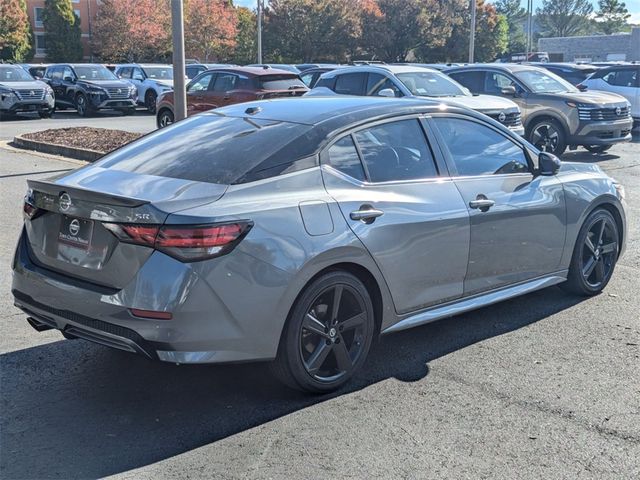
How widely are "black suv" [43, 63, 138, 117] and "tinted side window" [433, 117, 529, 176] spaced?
Answer: 843 inches

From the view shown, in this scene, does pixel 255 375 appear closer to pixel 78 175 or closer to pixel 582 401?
pixel 78 175

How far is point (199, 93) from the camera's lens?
16.8 m

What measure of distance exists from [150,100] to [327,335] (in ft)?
79.7

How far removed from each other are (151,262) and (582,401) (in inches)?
99.2

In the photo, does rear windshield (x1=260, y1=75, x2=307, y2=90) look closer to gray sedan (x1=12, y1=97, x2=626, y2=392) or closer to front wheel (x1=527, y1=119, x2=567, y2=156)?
front wheel (x1=527, y1=119, x2=567, y2=156)

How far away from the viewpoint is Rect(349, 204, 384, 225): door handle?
171 inches

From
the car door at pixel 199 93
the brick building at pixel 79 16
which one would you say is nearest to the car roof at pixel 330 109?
the car door at pixel 199 93

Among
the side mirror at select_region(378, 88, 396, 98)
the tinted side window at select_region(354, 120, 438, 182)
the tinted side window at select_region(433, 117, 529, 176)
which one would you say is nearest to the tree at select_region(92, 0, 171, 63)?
the side mirror at select_region(378, 88, 396, 98)

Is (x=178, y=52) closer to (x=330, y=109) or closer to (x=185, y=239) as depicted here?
(x=330, y=109)

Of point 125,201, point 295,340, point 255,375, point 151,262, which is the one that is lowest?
point 255,375

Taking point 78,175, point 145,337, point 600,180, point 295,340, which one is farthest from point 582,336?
point 78,175

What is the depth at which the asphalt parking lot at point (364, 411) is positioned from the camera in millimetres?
3576

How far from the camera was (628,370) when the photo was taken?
472 centimetres

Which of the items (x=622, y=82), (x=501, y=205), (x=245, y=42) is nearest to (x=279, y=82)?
(x=622, y=82)
